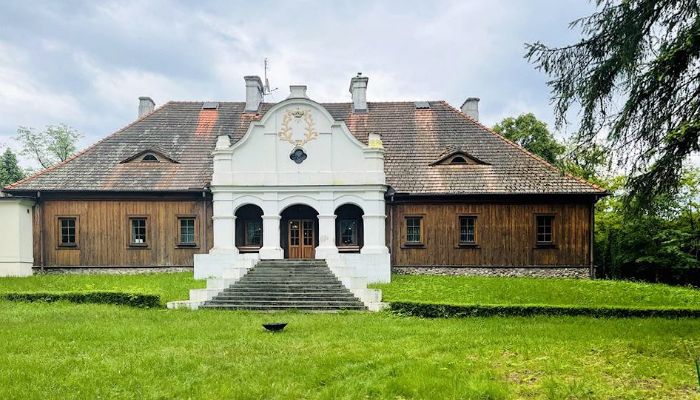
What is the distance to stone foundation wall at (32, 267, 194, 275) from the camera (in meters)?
24.4

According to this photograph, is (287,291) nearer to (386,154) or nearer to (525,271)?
(386,154)

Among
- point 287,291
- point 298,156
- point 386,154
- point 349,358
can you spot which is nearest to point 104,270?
point 298,156

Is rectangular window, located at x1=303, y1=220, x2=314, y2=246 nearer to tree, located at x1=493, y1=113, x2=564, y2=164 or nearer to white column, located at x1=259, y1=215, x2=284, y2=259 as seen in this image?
white column, located at x1=259, y1=215, x2=284, y2=259

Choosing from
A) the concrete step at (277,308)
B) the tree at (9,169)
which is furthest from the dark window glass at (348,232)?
the tree at (9,169)

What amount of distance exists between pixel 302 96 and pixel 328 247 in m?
6.25

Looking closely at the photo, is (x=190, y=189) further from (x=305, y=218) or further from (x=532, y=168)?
(x=532, y=168)

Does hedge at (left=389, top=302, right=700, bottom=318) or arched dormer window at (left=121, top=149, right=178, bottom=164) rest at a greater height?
arched dormer window at (left=121, top=149, right=178, bottom=164)

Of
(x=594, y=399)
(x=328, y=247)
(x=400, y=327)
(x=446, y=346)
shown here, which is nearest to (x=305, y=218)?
(x=328, y=247)

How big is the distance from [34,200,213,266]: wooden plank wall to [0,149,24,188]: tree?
20.0 m

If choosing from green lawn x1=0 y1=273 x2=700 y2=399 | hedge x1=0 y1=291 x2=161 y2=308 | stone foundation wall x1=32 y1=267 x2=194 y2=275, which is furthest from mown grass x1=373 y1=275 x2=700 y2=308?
stone foundation wall x1=32 y1=267 x2=194 y2=275

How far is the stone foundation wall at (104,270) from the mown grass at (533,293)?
9846 mm

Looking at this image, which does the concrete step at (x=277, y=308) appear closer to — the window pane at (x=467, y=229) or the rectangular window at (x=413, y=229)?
the rectangular window at (x=413, y=229)

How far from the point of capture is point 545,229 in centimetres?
2464

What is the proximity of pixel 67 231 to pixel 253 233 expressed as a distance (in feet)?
26.0
